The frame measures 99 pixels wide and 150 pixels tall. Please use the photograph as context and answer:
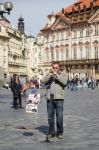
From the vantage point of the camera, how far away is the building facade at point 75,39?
269ft

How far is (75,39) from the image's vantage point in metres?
86.5

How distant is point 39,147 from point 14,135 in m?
1.97

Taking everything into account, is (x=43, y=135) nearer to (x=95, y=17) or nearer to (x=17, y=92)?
(x=17, y=92)

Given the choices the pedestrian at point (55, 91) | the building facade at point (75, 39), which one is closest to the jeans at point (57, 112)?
the pedestrian at point (55, 91)

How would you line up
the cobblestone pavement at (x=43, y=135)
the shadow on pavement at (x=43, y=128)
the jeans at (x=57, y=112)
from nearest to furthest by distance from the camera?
the cobblestone pavement at (x=43, y=135), the jeans at (x=57, y=112), the shadow on pavement at (x=43, y=128)

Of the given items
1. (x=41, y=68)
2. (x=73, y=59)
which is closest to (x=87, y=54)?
(x=73, y=59)

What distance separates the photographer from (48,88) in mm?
11359

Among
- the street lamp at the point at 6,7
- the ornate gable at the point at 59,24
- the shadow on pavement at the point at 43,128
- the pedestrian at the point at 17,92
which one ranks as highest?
the ornate gable at the point at 59,24

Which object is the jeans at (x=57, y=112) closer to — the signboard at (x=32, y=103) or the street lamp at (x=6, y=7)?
the signboard at (x=32, y=103)

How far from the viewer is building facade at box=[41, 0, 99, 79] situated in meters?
82.1

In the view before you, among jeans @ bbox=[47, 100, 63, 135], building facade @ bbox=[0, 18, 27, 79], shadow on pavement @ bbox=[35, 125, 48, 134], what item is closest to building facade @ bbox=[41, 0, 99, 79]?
building facade @ bbox=[0, 18, 27, 79]

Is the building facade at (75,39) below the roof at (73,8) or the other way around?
below

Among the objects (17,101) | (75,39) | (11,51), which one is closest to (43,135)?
(17,101)

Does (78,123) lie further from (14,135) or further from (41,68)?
(41,68)
